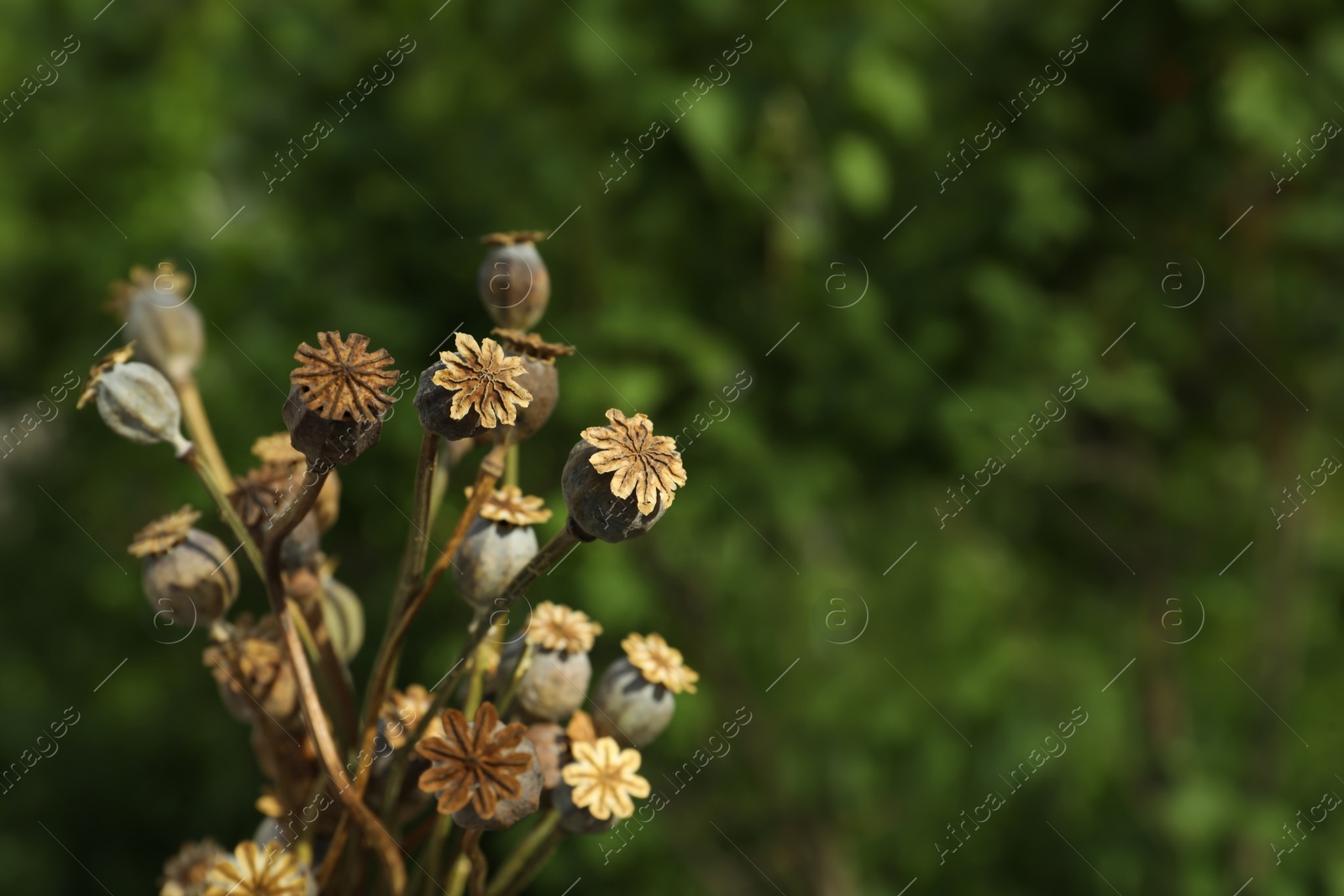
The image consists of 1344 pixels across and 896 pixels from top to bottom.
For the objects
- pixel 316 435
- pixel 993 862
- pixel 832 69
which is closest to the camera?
pixel 316 435

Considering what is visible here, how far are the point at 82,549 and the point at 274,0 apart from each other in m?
1.01

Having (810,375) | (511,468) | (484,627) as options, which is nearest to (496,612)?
(484,627)

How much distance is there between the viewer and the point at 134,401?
53cm

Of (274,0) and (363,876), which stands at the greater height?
(274,0)

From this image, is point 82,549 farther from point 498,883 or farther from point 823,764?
point 498,883

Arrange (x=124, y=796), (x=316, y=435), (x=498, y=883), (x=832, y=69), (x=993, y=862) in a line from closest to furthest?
(x=316, y=435), (x=498, y=883), (x=832, y=69), (x=993, y=862), (x=124, y=796)

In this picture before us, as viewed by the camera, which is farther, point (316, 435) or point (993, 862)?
point (993, 862)

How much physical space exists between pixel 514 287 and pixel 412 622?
19 cm

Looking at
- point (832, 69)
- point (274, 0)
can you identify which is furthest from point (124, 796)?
point (832, 69)

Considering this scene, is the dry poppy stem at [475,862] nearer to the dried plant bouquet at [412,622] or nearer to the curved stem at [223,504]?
the dried plant bouquet at [412,622]

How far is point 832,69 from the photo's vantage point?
1.31m

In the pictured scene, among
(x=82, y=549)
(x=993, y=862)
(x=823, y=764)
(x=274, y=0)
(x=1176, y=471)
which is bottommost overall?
(x=993, y=862)

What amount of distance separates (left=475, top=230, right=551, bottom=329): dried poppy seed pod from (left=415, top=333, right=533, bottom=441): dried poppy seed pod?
0.49 feet

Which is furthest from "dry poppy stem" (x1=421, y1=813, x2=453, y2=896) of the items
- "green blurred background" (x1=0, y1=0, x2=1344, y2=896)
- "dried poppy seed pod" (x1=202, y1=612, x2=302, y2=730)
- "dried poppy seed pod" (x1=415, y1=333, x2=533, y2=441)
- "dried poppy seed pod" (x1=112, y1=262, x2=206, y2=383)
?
"green blurred background" (x1=0, y1=0, x2=1344, y2=896)
